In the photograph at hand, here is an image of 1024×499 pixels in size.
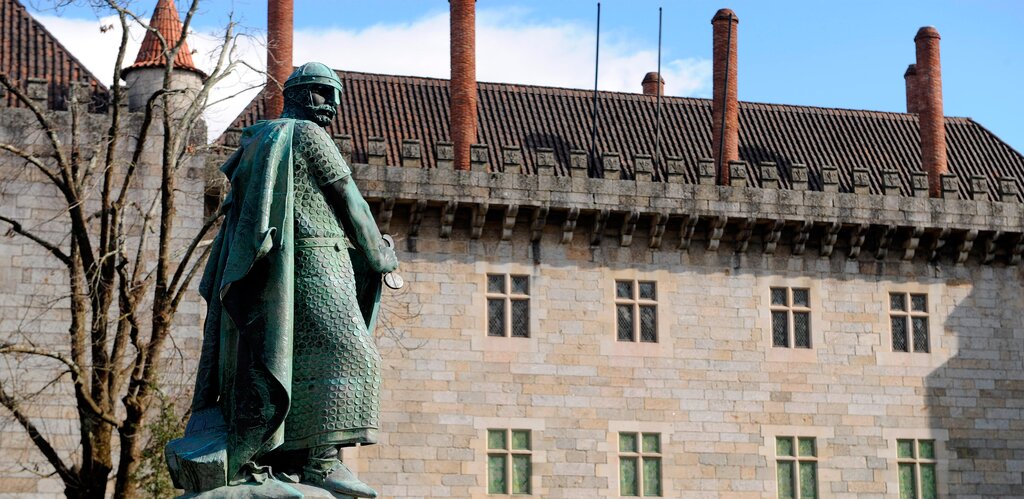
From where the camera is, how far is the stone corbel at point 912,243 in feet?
115

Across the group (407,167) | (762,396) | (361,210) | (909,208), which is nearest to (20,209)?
(407,167)

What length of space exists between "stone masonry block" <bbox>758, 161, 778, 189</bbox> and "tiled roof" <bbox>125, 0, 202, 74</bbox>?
1110cm

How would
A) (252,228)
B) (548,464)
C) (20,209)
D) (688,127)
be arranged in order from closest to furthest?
(252,228) → (20,209) → (548,464) → (688,127)

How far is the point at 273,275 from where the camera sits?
8.62 m

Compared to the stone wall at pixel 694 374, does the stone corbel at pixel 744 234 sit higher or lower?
higher

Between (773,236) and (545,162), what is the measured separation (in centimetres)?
475

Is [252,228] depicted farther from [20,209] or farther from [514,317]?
[514,317]

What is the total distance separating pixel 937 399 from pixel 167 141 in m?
18.1

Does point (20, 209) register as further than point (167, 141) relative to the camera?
Yes

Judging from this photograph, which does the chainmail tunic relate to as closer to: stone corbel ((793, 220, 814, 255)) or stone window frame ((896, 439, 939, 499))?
stone corbel ((793, 220, 814, 255))

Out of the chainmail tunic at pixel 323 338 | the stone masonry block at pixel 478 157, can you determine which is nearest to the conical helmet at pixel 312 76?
the chainmail tunic at pixel 323 338

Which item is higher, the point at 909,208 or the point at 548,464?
the point at 909,208

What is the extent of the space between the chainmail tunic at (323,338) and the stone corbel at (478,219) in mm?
23746

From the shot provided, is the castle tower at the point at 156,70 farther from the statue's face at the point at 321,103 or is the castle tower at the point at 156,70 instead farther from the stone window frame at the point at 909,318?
the statue's face at the point at 321,103
